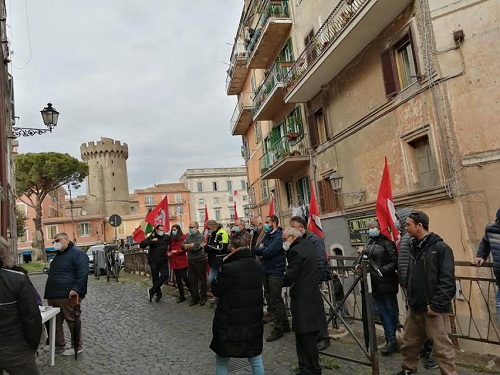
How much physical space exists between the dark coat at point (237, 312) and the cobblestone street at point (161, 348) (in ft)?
3.08

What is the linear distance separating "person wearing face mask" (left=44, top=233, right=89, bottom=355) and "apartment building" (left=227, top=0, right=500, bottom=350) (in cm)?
804

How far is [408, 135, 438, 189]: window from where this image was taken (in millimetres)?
10852

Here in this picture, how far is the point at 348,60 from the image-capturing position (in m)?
14.1

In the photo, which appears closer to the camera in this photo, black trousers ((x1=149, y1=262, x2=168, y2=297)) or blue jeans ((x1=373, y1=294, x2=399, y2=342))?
blue jeans ((x1=373, y1=294, x2=399, y2=342))

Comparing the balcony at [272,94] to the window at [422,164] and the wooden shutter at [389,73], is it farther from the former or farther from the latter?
the window at [422,164]

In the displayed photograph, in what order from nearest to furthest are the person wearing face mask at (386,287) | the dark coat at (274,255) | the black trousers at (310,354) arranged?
the black trousers at (310,354), the person wearing face mask at (386,287), the dark coat at (274,255)

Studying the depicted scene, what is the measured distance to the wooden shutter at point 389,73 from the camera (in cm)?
1177

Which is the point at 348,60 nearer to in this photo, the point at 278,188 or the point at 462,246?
the point at 462,246

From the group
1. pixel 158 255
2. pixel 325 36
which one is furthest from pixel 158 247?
pixel 325 36

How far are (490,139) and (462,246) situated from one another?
247cm

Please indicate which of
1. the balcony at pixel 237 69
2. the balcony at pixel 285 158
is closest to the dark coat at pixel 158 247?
the balcony at pixel 285 158

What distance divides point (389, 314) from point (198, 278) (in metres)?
5.34

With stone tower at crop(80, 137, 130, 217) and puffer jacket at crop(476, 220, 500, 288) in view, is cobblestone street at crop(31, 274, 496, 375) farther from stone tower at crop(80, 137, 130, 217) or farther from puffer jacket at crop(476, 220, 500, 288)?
stone tower at crop(80, 137, 130, 217)

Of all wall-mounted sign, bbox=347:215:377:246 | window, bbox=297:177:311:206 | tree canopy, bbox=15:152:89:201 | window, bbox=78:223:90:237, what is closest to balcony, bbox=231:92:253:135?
window, bbox=297:177:311:206
